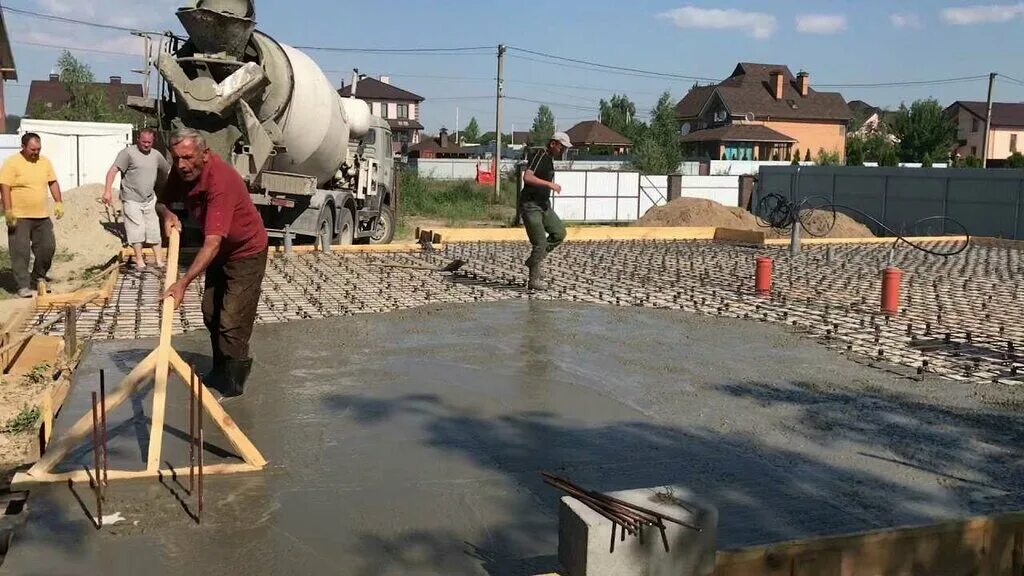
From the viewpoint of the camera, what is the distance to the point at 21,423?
5488 mm

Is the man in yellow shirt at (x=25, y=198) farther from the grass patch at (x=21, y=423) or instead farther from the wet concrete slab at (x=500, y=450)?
the grass patch at (x=21, y=423)

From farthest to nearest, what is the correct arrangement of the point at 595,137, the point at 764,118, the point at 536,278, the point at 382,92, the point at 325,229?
the point at 382,92, the point at 595,137, the point at 764,118, the point at 325,229, the point at 536,278

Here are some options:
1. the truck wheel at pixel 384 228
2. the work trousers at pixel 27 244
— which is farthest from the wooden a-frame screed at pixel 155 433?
the truck wheel at pixel 384 228

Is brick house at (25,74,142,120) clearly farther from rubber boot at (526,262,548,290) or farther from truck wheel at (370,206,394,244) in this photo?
rubber boot at (526,262,548,290)

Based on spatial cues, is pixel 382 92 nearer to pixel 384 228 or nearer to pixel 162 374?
pixel 384 228

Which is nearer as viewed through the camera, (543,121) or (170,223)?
(170,223)

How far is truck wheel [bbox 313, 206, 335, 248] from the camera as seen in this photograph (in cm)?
1404

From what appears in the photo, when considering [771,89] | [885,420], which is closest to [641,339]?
[885,420]

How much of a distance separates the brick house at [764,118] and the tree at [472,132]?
187 feet

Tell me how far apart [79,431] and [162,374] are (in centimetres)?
44

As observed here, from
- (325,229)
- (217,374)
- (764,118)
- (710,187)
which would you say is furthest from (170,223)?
(764,118)

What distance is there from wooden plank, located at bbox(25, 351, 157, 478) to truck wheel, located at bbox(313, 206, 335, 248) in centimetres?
968

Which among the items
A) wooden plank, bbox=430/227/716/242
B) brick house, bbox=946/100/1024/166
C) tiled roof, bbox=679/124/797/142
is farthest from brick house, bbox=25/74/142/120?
brick house, bbox=946/100/1024/166

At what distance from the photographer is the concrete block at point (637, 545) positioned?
304 centimetres
